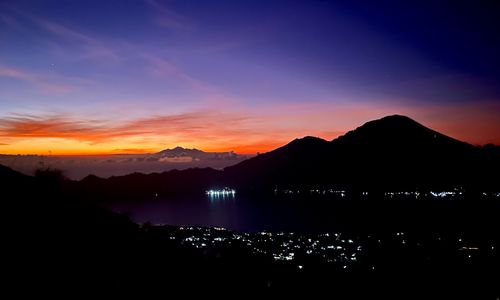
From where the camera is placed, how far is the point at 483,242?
2281 inches

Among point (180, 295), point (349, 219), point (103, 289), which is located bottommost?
point (349, 219)

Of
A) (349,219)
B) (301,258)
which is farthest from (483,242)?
(349,219)

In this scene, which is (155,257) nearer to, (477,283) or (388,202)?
(477,283)

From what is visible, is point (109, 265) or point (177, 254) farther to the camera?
point (177, 254)

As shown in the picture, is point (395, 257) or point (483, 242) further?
point (483, 242)

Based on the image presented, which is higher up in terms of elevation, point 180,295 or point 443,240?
point 180,295

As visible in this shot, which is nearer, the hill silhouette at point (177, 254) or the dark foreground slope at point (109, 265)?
the dark foreground slope at point (109, 265)

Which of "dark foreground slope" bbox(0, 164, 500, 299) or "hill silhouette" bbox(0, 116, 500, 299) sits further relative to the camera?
"hill silhouette" bbox(0, 116, 500, 299)

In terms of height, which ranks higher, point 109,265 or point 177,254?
point 109,265

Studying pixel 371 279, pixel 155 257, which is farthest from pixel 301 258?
pixel 155 257

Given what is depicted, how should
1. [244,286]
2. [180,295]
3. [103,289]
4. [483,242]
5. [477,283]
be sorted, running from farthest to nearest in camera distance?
[483,242]
[477,283]
[244,286]
[180,295]
[103,289]

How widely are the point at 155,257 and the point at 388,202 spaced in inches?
4864

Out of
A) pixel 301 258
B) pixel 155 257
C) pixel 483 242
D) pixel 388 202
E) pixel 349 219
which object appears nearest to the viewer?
pixel 155 257

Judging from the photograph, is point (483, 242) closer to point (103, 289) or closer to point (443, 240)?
point (443, 240)
